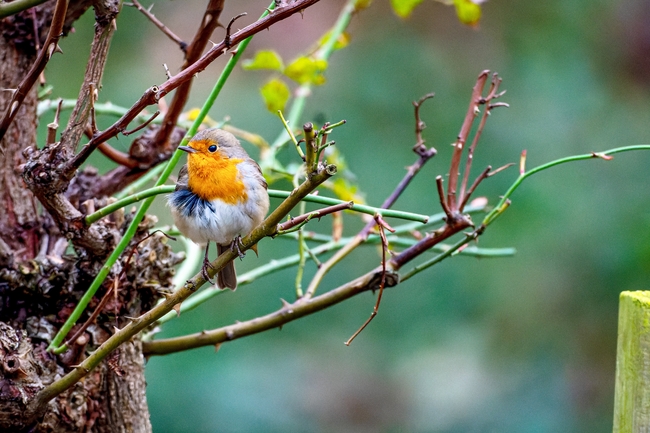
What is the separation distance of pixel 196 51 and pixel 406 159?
2.48 metres

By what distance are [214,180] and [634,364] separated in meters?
1.09

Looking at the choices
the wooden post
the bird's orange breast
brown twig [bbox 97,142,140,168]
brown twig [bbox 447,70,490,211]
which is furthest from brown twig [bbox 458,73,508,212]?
brown twig [bbox 97,142,140,168]

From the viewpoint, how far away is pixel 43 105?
2076 millimetres

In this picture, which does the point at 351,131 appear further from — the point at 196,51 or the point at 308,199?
the point at 308,199

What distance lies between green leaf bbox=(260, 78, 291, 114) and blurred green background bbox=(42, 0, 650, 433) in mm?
1908

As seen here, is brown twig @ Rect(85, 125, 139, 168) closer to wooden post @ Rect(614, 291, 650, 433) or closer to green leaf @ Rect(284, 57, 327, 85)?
green leaf @ Rect(284, 57, 327, 85)

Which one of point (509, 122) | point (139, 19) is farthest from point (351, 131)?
point (139, 19)

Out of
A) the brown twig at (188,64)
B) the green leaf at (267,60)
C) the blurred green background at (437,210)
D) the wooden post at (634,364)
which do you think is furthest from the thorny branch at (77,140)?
the blurred green background at (437,210)

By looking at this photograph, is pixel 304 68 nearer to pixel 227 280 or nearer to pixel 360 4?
pixel 360 4

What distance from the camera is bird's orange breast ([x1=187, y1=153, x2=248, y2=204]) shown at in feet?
6.36

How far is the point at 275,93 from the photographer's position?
2.00 m

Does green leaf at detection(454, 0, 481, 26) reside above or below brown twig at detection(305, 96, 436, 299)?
above

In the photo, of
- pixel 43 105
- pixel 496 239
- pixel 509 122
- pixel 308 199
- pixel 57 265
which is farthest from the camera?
pixel 509 122

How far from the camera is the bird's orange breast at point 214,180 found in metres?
1.94
